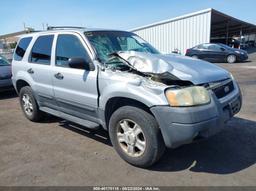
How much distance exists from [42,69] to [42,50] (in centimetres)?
42

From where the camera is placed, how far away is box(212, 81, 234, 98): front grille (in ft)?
11.1

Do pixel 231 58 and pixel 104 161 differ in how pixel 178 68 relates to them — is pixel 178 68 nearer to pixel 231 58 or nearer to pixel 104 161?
pixel 104 161

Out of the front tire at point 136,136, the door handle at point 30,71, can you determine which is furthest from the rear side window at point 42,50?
the front tire at point 136,136

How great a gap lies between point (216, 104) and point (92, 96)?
1.79 meters

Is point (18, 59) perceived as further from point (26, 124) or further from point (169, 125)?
point (169, 125)

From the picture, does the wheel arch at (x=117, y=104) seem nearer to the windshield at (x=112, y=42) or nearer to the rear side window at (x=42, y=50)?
the windshield at (x=112, y=42)

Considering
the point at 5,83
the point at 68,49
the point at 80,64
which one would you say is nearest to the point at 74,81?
the point at 80,64

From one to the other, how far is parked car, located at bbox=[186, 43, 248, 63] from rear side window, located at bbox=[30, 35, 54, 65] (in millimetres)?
15269

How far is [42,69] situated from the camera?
4770mm

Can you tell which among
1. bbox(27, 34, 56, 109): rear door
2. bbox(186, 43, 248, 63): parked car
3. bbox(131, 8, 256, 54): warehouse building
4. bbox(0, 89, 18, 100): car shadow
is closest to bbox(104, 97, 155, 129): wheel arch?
bbox(27, 34, 56, 109): rear door

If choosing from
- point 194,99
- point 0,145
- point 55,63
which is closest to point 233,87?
point 194,99

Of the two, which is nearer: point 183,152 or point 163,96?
point 163,96

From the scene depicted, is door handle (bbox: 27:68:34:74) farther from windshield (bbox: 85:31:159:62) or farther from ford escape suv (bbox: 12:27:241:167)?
windshield (bbox: 85:31:159:62)

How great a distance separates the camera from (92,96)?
12.6ft
